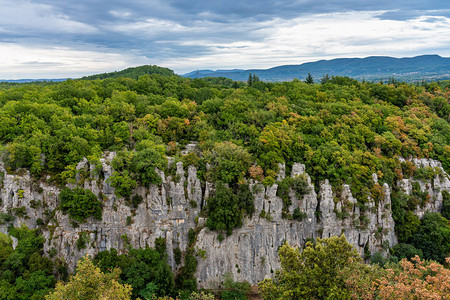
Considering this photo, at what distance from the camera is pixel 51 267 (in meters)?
31.5

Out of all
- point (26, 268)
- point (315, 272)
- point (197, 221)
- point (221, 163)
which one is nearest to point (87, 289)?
point (26, 268)

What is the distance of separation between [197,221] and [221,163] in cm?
907

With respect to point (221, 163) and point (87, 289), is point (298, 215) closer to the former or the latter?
point (221, 163)

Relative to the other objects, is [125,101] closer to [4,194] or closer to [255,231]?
[4,194]

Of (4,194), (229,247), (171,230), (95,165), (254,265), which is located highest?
(95,165)

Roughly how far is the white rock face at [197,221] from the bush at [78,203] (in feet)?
4.12

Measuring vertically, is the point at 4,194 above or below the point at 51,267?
above

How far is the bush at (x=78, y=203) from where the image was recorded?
1289 inches

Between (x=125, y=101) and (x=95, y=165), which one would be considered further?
(x=125, y=101)

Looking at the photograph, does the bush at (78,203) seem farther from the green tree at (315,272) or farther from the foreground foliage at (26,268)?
the green tree at (315,272)

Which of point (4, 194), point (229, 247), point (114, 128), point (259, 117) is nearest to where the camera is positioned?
point (4, 194)

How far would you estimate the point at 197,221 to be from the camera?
3691cm

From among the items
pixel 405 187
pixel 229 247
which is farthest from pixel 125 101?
pixel 405 187

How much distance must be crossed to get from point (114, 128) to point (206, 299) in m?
28.7
